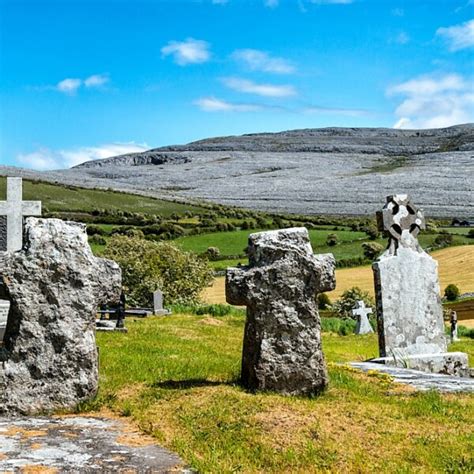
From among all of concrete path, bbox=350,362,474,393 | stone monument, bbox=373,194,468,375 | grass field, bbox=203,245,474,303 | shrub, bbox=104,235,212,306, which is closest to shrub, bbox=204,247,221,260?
grass field, bbox=203,245,474,303

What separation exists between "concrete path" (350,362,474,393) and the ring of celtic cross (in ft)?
9.08

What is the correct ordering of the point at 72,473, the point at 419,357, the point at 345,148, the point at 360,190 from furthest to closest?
the point at 345,148
the point at 360,190
the point at 419,357
the point at 72,473

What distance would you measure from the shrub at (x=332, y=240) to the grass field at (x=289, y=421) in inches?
2077

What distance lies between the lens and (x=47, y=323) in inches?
338

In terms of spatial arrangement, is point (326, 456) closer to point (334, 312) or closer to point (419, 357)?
point (419, 357)

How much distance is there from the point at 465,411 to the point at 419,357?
4973mm

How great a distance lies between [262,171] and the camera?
531 ft

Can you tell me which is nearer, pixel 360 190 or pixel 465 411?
pixel 465 411

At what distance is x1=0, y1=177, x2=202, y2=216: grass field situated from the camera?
81.9 metres

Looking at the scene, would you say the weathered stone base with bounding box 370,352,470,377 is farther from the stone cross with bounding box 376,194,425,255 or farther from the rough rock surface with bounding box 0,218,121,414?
the rough rock surface with bounding box 0,218,121,414

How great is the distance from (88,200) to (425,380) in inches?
3128

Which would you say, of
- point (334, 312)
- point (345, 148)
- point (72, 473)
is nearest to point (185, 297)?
point (334, 312)

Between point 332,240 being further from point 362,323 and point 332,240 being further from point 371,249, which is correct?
point 362,323

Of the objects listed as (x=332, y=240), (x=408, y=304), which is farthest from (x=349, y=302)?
(x=408, y=304)
